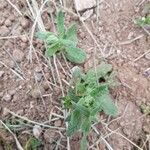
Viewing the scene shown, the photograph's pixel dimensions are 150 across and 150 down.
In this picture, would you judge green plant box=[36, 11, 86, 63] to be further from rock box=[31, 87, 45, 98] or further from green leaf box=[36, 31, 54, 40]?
rock box=[31, 87, 45, 98]

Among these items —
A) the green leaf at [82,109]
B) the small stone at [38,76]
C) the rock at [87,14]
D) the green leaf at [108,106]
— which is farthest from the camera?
the rock at [87,14]

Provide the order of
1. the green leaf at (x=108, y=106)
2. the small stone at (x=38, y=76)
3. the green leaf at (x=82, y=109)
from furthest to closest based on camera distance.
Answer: the small stone at (x=38, y=76) < the green leaf at (x=108, y=106) < the green leaf at (x=82, y=109)

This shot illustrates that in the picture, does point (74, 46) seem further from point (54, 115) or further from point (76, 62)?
point (54, 115)

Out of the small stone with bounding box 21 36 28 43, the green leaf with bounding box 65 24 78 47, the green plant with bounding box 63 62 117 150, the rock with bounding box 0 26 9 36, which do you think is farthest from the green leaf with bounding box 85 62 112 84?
the rock with bounding box 0 26 9 36

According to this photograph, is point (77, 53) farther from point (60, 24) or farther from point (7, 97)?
point (7, 97)

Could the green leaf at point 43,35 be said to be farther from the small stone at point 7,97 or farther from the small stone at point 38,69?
the small stone at point 7,97

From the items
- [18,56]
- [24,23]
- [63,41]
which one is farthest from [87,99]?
[24,23]

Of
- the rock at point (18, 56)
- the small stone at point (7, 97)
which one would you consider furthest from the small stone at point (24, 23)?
the small stone at point (7, 97)
